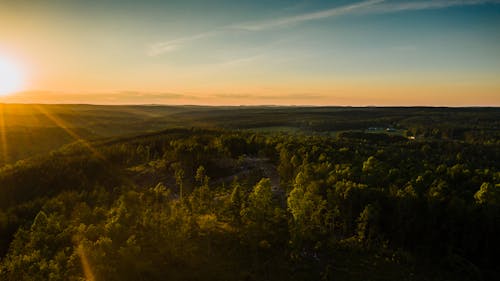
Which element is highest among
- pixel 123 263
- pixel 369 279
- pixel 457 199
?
pixel 457 199

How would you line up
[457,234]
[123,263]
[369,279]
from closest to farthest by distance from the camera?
[123,263]
[369,279]
[457,234]

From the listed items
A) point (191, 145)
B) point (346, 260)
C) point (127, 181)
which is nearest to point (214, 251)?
point (346, 260)

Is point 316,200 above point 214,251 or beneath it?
above

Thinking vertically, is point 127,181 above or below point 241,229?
below

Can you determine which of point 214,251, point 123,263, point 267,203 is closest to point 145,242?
point 123,263

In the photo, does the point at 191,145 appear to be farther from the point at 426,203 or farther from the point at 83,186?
the point at 426,203

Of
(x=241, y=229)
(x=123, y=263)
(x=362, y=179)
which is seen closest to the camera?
(x=123, y=263)

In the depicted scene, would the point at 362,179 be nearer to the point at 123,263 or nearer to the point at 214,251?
the point at 214,251

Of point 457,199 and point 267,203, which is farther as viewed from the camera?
point 457,199

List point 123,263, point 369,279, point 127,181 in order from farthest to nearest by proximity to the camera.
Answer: point 127,181 < point 369,279 < point 123,263
